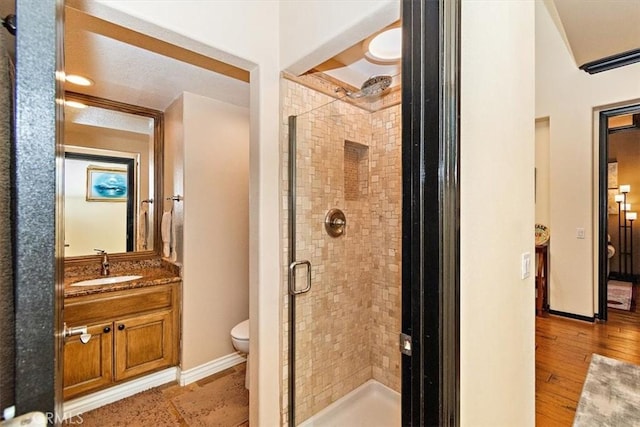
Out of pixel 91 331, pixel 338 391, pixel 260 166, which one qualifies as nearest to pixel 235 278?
pixel 91 331

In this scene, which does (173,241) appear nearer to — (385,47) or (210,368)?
(210,368)

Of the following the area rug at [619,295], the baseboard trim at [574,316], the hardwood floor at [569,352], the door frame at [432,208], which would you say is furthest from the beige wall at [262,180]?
the area rug at [619,295]

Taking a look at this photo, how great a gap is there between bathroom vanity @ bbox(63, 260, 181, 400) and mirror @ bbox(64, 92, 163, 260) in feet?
1.00

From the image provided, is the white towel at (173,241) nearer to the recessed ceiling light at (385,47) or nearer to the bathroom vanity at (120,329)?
the bathroom vanity at (120,329)

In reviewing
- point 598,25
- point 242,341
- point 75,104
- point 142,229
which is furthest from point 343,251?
point 598,25

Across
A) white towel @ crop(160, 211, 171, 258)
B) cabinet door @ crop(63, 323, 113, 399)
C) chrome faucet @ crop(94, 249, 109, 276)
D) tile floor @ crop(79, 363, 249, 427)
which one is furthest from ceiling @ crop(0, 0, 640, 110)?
tile floor @ crop(79, 363, 249, 427)

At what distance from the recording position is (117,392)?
2182 millimetres

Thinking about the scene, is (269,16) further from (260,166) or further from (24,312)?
(24,312)

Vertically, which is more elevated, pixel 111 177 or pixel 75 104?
pixel 75 104

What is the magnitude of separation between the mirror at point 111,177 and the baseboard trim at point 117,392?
39.8 inches

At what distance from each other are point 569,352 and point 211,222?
3.44 m

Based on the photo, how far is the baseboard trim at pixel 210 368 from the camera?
2.40 meters

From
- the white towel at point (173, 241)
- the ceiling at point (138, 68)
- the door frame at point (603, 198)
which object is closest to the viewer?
the ceiling at point (138, 68)

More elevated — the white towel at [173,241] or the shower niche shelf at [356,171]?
the shower niche shelf at [356,171]
